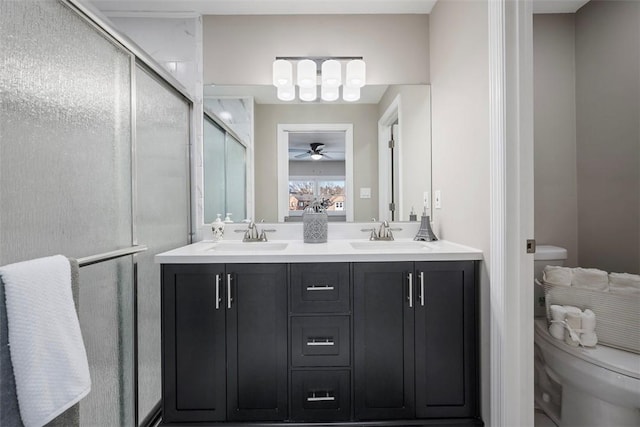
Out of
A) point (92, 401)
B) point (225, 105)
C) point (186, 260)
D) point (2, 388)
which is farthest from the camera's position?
point (225, 105)

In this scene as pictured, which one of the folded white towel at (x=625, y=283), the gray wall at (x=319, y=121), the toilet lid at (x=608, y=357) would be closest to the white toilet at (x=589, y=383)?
the toilet lid at (x=608, y=357)

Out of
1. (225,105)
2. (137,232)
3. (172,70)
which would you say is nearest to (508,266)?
(137,232)

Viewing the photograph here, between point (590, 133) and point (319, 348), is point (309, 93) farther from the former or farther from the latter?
point (590, 133)

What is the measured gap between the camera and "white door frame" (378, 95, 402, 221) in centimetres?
197

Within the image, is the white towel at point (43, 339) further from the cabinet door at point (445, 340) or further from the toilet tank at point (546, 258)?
the toilet tank at point (546, 258)

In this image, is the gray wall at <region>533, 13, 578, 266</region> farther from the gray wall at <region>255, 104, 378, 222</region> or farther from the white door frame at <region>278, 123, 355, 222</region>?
the white door frame at <region>278, 123, 355, 222</region>

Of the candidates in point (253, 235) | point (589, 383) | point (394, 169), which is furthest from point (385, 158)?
point (589, 383)

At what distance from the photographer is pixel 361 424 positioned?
1.34 metres

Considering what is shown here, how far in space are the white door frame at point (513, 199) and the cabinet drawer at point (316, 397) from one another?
0.68 m

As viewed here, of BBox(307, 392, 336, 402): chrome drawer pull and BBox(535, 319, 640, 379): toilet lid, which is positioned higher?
BBox(535, 319, 640, 379): toilet lid

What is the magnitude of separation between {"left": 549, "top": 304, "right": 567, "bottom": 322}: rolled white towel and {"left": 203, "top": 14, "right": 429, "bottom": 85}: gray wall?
4.86 feet

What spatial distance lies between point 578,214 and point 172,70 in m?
2.75

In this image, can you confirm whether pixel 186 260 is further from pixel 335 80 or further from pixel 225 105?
pixel 335 80

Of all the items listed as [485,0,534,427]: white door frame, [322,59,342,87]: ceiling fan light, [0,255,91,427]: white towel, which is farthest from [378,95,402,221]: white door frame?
[0,255,91,427]: white towel
